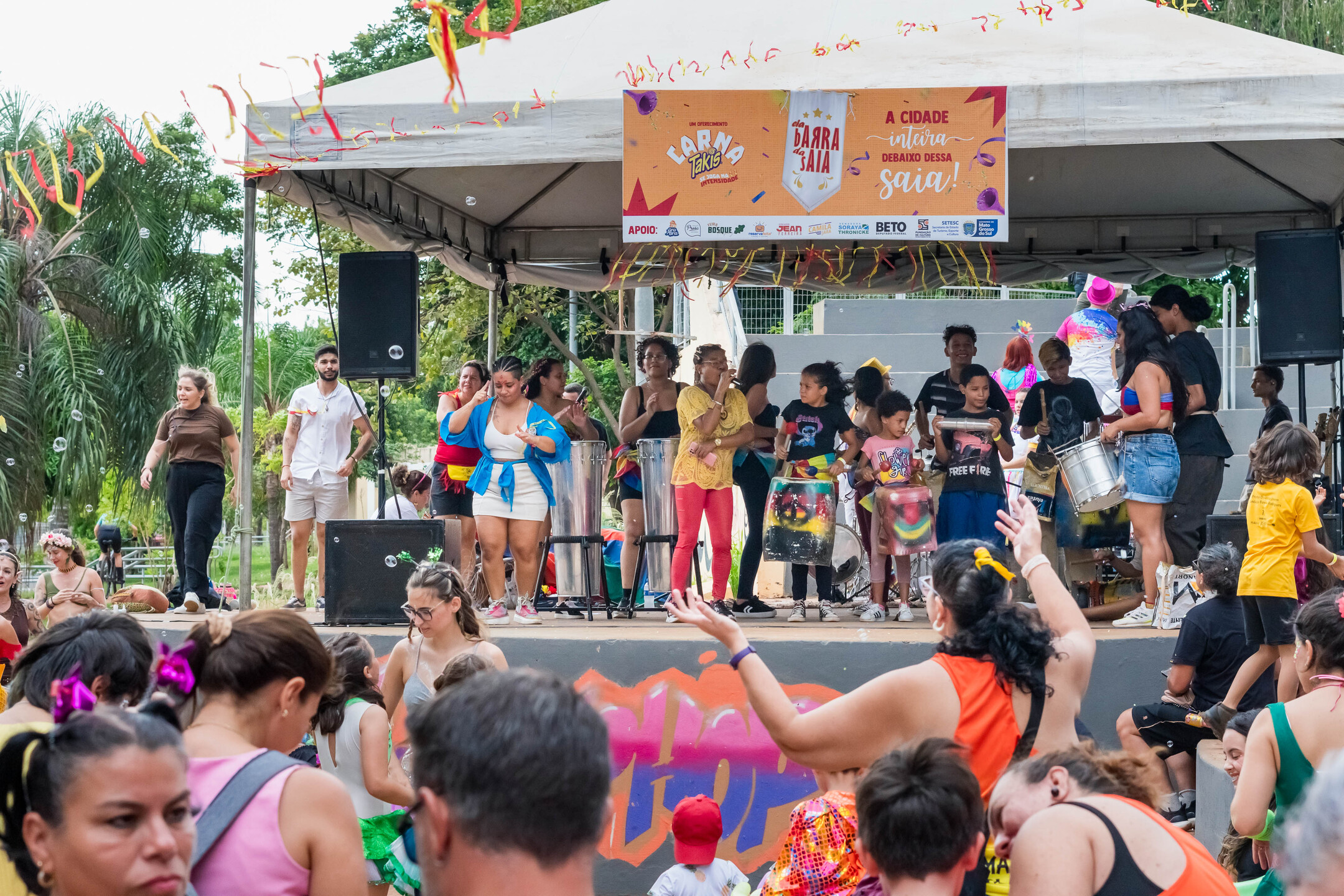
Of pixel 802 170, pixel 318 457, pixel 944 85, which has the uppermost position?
pixel 944 85

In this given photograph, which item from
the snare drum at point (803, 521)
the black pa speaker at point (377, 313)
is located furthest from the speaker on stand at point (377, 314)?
the snare drum at point (803, 521)

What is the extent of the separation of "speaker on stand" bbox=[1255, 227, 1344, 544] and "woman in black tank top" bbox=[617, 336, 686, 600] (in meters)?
3.52

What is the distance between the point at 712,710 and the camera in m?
6.36

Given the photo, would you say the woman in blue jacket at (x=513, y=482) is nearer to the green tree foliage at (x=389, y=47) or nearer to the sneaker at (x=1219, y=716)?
the sneaker at (x=1219, y=716)

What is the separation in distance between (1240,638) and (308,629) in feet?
15.8

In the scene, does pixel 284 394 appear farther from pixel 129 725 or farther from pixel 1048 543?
pixel 129 725

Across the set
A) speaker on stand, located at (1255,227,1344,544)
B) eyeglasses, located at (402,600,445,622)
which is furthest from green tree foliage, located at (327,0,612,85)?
eyeglasses, located at (402,600,445,622)

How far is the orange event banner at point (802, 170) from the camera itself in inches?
276

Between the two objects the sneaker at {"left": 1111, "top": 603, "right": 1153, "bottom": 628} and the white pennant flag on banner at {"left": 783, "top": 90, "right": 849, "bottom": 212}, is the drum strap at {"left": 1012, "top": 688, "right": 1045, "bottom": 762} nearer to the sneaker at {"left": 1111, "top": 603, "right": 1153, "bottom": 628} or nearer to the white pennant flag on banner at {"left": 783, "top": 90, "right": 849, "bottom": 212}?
the sneaker at {"left": 1111, "top": 603, "right": 1153, "bottom": 628}

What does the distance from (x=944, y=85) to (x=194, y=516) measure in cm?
505

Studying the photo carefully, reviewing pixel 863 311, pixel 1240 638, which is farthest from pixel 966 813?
pixel 863 311

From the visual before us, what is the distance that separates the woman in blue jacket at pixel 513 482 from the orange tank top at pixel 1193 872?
17.8 feet

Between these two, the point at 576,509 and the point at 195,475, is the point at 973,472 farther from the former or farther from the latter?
the point at 195,475

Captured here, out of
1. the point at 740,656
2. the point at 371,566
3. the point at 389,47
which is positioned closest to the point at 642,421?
the point at 371,566
